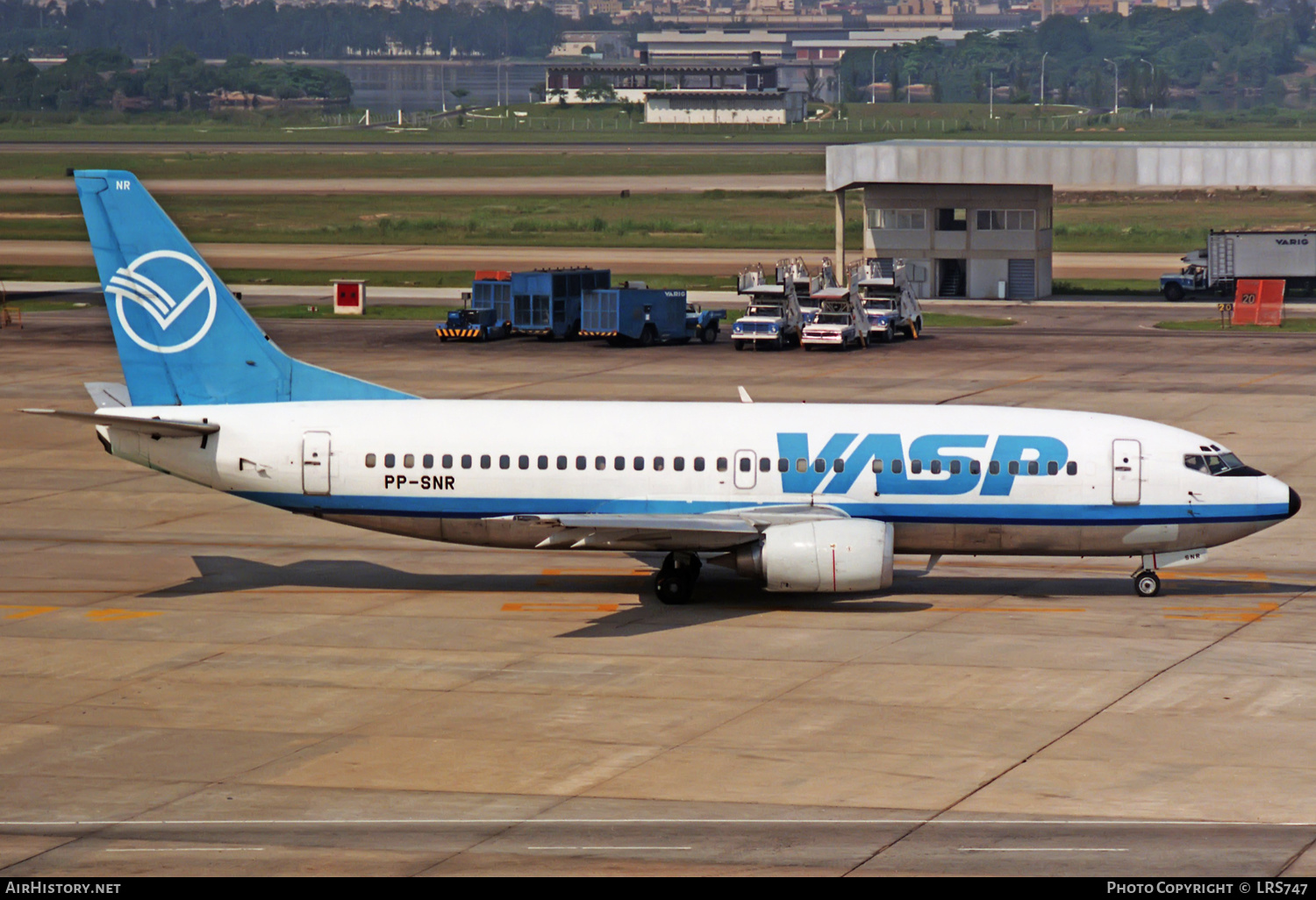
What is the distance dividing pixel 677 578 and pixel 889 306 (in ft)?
176

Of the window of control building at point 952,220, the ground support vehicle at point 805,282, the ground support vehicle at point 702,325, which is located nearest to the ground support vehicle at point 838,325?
the ground support vehicle at point 805,282

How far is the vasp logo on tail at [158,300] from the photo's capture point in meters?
36.8

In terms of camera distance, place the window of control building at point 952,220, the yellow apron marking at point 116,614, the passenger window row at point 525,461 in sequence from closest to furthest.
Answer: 1. the yellow apron marking at point 116,614
2. the passenger window row at point 525,461
3. the window of control building at point 952,220

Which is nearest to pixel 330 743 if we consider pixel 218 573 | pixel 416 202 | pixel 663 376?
pixel 218 573

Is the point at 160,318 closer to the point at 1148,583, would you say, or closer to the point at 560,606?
the point at 560,606

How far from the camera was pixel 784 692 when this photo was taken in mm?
28984

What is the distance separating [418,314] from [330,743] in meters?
70.7

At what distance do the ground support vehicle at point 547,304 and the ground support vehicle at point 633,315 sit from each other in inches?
48.5

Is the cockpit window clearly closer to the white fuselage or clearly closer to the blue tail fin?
the white fuselage

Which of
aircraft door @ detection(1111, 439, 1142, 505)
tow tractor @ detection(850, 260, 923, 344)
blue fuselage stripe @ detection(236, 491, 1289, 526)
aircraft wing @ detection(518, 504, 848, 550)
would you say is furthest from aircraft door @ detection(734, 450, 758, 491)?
tow tractor @ detection(850, 260, 923, 344)

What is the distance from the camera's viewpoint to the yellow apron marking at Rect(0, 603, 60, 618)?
113ft

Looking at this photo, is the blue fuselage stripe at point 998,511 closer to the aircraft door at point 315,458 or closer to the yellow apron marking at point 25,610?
the aircraft door at point 315,458

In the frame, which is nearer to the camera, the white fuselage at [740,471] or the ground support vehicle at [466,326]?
the white fuselage at [740,471]

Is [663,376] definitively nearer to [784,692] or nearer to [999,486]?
[999,486]
